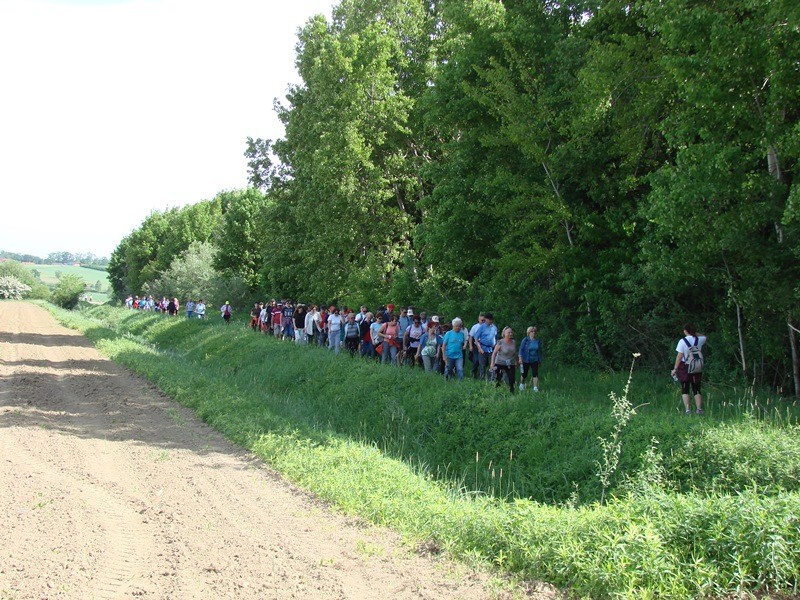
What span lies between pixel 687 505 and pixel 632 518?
56 cm

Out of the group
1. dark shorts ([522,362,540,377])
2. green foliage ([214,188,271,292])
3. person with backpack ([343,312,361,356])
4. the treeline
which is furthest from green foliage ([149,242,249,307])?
dark shorts ([522,362,540,377])

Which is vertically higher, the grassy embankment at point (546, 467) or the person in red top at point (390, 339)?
the person in red top at point (390, 339)

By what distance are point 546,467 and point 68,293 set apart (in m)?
112

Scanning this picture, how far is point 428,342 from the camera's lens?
17.5 m

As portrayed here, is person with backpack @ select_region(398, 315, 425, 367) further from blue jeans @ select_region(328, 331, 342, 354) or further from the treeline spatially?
blue jeans @ select_region(328, 331, 342, 354)

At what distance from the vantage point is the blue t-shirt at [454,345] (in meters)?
16.0

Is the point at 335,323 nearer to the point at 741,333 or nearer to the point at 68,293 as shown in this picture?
the point at 741,333

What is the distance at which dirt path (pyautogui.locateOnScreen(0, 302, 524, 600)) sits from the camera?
19.6 ft

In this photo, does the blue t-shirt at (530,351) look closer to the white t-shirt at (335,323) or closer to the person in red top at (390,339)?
the person in red top at (390,339)

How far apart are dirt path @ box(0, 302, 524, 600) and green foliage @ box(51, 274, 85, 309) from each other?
106213 mm

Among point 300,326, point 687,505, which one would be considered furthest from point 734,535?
point 300,326

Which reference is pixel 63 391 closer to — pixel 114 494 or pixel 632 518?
pixel 114 494

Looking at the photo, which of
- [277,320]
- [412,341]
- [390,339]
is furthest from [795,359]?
[277,320]

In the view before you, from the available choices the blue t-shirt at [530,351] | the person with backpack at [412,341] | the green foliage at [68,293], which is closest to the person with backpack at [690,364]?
the blue t-shirt at [530,351]
